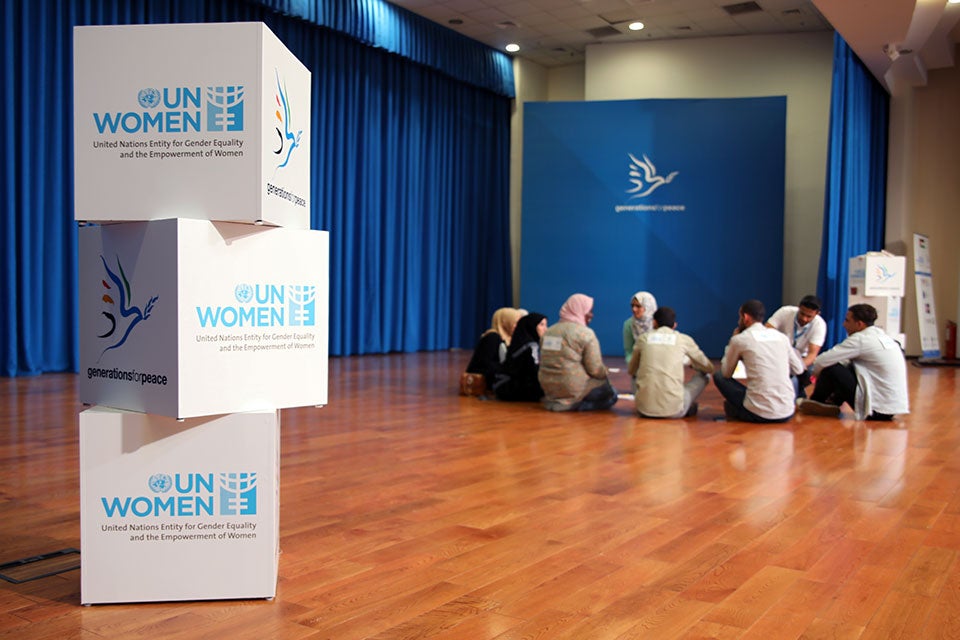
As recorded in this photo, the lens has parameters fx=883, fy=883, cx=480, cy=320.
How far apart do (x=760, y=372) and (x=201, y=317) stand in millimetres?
4547

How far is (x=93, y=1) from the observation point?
8023 millimetres

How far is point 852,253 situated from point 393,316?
19.1ft

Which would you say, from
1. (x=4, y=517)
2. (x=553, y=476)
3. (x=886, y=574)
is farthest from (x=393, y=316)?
(x=886, y=574)

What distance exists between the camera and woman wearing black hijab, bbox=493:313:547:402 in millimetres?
6895

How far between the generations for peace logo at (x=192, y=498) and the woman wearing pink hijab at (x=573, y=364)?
13.4 feet

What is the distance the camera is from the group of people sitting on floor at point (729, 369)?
607cm

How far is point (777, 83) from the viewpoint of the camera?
39.3 ft

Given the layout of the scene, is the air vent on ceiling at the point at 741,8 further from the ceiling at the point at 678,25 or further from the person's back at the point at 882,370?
the person's back at the point at 882,370

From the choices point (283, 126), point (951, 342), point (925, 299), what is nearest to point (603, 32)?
point (925, 299)

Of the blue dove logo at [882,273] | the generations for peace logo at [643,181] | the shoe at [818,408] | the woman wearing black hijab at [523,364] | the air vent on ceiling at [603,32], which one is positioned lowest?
the shoe at [818,408]

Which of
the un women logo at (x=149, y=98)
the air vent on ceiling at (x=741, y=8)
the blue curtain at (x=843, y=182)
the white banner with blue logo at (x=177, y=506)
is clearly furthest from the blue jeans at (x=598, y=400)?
the air vent on ceiling at (x=741, y=8)

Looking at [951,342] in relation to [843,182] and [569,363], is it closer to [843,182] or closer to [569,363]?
[843,182]

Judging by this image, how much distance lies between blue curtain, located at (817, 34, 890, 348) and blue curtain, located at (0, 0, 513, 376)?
15.2 ft

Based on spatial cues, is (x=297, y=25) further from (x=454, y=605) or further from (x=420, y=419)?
(x=454, y=605)
